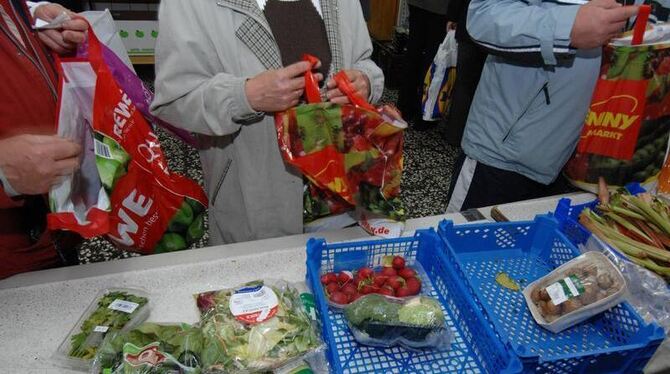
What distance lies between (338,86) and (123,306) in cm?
63

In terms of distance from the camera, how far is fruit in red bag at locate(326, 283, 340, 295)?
0.90 meters

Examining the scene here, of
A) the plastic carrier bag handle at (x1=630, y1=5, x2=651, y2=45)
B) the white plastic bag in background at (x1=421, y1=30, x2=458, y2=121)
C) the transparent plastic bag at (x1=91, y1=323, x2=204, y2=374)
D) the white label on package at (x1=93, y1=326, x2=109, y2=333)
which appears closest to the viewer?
the transparent plastic bag at (x1=91, y1=323, x2=204, y2=374)

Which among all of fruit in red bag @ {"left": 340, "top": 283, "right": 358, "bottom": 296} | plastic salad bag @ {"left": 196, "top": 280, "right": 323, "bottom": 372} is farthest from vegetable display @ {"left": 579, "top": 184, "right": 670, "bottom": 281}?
plastic salad bag @ {"left": 196, "top": 280, "right": 323, "bottom": 372}

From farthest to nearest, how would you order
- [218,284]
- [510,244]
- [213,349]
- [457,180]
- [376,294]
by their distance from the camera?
[457,180] → [510,244] → [218,284] → [376,294] → [213,349]

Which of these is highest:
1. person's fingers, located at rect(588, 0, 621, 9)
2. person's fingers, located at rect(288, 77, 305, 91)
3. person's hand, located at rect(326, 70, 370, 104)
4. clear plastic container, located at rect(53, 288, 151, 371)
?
person's fingers, located at rect(588, 0, 621, 9)

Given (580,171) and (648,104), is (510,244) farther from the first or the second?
(648,104)

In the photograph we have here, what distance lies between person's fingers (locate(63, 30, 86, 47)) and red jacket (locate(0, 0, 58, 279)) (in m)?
0.05

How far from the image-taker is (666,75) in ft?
3.88

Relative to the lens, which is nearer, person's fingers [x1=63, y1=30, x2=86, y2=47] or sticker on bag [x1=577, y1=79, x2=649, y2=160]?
person's fingers [x1=63, y1=30, x2=86, y2=47]

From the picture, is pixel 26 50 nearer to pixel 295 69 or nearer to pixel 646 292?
pixel 295 69

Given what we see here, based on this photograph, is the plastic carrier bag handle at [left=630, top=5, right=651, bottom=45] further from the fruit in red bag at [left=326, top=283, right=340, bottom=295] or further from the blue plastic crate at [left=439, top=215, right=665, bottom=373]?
the fruit in red bag at [left=326, top=283, right=340, bottom=295]

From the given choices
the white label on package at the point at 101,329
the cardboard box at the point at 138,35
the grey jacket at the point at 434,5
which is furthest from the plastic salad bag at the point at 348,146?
the cardboard box at the point at 138,35

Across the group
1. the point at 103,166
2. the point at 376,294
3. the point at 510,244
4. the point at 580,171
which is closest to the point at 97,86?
the point at 103,166

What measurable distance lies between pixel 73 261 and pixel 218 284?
19.6 inches
